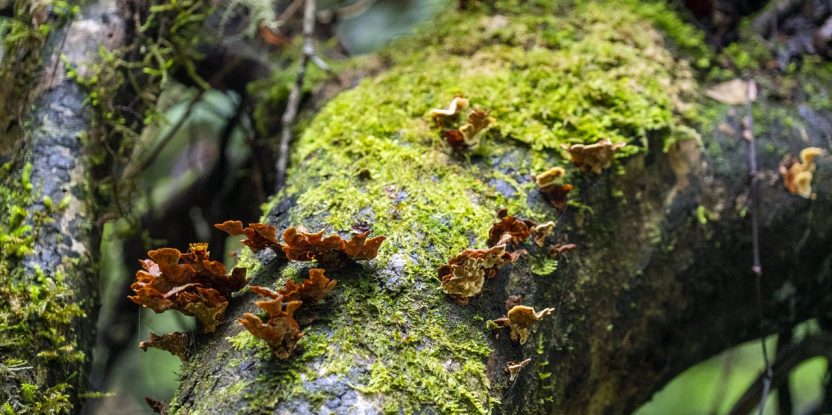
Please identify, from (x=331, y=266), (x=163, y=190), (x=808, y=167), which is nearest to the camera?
(x=331, y=266)

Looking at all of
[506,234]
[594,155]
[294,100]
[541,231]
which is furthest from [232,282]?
[294,100]

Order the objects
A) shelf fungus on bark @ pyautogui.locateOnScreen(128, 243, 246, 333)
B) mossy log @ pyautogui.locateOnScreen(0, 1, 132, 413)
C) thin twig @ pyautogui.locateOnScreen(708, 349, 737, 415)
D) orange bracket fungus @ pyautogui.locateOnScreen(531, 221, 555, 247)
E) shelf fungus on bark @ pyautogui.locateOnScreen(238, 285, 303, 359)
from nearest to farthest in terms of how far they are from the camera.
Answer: shelf fungus on bark @ pyautogui.locateOnScreen(238, 285, 303, 359) < shelf fungus on bark @ pyautogui.locateOnScreen(128, 243, 246, 333) < mossy log @ pyautogui.locateOnScreen(0, 1, 132, 413) < orange bracket fungus @ pyautogui.locateOnScreen(531, 221, 555, 247) < thin twig @ pyautogui.locateOnScreen(708, 349, 737, 415)

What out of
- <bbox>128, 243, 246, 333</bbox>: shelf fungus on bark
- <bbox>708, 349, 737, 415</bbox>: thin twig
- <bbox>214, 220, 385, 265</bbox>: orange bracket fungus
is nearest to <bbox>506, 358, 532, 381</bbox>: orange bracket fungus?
<bbox>214, 220, 385, 265</bbox>: orange bracket fungus

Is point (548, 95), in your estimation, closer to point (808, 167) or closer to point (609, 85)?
point (609, 85)

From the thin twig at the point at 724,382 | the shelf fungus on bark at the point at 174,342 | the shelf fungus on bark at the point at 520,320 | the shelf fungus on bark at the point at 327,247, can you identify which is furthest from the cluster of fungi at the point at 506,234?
the thin twig at the point at 724,382

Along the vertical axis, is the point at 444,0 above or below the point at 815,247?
above

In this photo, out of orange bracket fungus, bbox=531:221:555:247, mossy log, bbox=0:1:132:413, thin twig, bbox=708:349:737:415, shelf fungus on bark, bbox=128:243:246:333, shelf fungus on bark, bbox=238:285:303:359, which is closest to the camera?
shelf fungus on bark, bbox=238:285:303:359

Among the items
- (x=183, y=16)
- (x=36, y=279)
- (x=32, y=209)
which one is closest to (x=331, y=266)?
(x=36, y=279)

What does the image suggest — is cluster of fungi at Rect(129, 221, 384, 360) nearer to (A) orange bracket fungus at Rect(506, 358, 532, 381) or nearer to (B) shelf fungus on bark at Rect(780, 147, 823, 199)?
(A) orange bracket fungus at Rect(506, 358, 532, 381)
